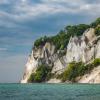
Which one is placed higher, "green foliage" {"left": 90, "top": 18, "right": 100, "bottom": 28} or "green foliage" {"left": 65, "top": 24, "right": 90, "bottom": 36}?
"green foliage" {"left": 90, "top": 18, "right": 100, "bottom": 28}

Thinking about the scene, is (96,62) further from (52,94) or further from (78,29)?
(52,94)

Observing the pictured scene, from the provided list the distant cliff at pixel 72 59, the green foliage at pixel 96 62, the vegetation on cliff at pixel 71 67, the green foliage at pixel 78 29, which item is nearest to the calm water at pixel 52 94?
the distant cliff at pixel 72 59

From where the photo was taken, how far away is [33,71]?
194m

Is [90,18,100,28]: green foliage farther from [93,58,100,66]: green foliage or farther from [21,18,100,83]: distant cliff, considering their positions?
[93,58,100,66]: green foliage

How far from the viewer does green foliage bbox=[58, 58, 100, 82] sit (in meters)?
154

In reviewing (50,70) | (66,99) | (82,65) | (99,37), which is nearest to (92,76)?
(82,65)

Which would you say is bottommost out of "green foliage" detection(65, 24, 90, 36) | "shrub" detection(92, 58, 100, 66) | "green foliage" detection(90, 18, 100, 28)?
"shrub" detection(92, 58, 100, 66)

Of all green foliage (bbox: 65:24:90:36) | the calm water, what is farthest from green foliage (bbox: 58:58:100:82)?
the calm water

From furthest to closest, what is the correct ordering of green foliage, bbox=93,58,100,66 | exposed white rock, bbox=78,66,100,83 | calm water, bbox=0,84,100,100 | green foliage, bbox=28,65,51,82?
green foliage, bbox=28,65,51,82 < green foliage, bbox=93,58,100,66 < exposed white rock, bbox=78,66,100,83 < calm water, bbox=0,84,100,100

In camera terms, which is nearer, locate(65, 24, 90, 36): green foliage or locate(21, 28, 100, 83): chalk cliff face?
locate(21, 28, 100, 83): chalk cliff face

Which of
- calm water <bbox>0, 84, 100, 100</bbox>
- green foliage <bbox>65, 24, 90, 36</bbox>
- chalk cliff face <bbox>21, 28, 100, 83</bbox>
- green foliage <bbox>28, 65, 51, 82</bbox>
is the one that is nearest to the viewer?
calm water <bbox>0, 84, 100, 100</bbox>

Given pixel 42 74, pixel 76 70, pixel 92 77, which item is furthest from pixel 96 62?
pixel 42 74

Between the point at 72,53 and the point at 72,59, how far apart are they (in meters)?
3.51

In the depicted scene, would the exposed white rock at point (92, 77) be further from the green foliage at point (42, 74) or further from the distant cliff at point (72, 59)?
the green foliage at point (42, 74)
